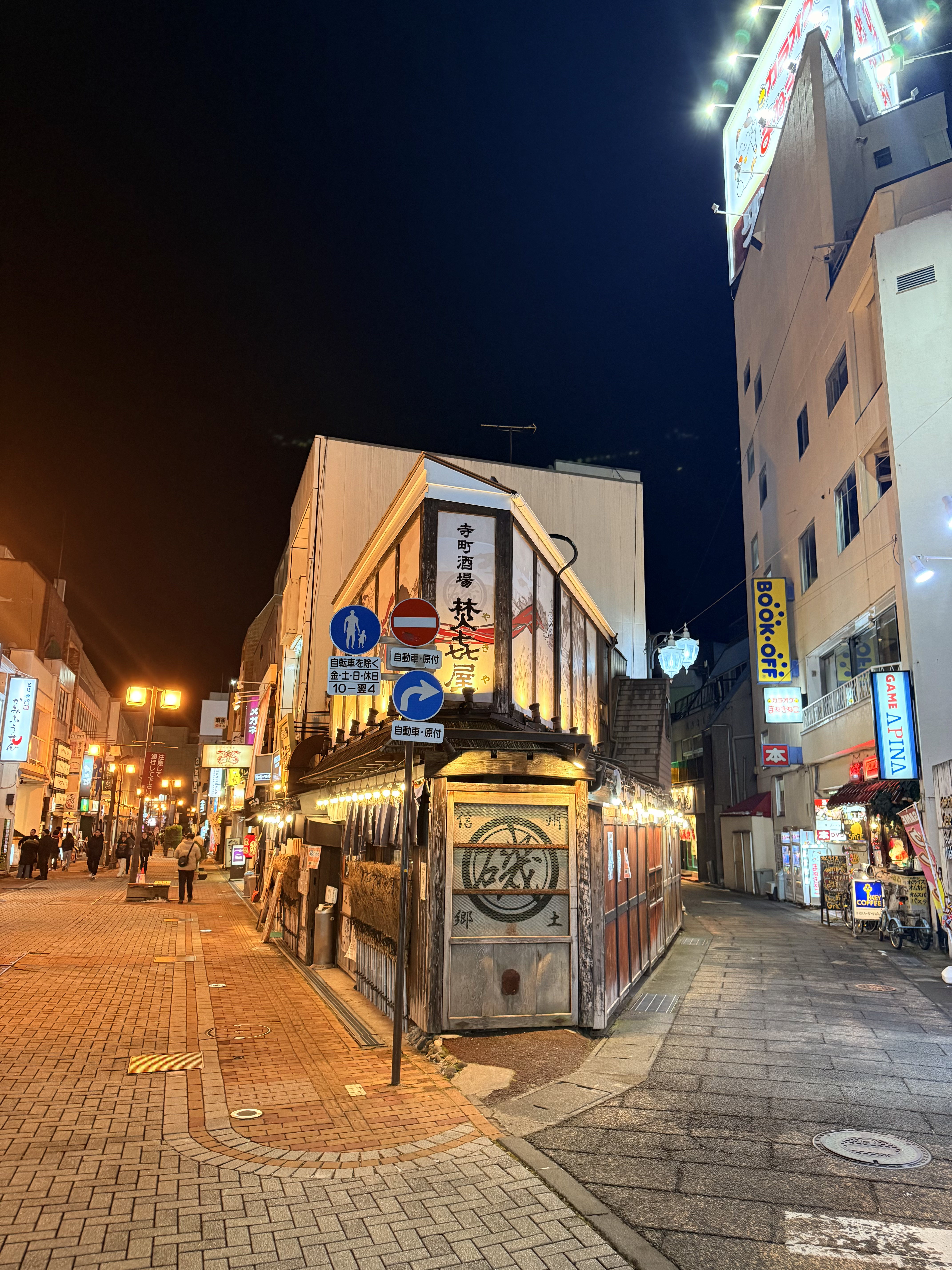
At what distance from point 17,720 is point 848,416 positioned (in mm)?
34724

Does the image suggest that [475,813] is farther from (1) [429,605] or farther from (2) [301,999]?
(2) [301,999]

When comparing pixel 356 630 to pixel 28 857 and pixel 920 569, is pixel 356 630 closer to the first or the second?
pixel 920 569

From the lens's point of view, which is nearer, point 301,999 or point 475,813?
point 475,813

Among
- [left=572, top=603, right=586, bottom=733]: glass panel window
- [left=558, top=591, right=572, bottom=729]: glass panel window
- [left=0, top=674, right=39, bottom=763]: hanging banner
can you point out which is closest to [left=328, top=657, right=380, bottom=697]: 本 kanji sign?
[left=558, top=591, right=572, bottom=729]: glass panel window

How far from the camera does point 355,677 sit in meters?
8.80

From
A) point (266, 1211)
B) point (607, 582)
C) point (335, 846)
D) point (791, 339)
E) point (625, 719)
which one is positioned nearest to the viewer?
point (266, 1211)

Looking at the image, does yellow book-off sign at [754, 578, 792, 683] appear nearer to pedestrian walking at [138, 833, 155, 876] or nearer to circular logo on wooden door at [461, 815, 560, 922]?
circular logo on wooden door at [461, 815, 560, 922]

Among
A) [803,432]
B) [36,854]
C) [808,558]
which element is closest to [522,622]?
[808,558]

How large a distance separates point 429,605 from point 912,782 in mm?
15038

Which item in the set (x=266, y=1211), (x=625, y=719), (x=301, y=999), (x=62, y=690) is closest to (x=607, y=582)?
(x=625, y=719)

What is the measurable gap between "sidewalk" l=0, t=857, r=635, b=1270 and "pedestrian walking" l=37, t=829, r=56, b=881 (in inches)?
980

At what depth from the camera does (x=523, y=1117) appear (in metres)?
6.76

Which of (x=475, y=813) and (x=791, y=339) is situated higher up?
(x=791, y=339)

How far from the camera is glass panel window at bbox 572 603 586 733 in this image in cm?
1650
